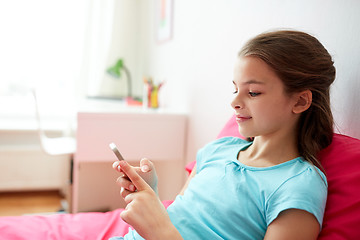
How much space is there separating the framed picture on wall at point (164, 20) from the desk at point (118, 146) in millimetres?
651

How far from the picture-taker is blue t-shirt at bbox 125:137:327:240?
760 mm

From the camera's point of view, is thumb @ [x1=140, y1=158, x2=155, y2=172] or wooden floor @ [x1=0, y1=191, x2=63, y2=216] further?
wooden floor @ [x1=0, y1=191, x2=63, y2=216]

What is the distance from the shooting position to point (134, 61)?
329 cm

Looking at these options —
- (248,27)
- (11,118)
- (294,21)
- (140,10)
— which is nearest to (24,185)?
(11,118)

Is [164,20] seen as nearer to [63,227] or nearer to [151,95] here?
[151,95]

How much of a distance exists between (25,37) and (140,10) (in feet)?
3.25

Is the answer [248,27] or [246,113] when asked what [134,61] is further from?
[246,113]

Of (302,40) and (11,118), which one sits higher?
(302,40)

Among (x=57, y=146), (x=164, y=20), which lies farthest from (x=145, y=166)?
(x=164, y=20)

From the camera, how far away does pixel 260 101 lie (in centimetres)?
87

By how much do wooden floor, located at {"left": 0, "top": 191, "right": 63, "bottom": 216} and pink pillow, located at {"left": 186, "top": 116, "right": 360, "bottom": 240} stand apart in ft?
7.23

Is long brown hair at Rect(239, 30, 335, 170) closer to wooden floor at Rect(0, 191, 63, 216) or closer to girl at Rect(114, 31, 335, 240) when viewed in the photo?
girl at Rect(114, 31, 335, 240)

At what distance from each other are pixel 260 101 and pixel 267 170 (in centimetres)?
16

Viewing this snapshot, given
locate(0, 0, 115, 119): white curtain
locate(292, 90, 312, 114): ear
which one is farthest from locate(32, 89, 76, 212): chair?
locate(292, 90, 312, 114): ear
